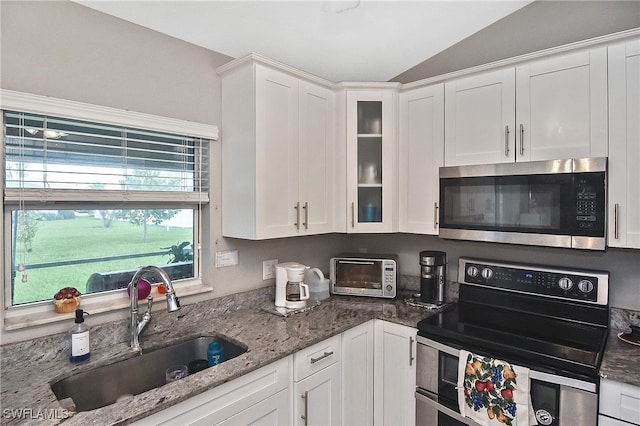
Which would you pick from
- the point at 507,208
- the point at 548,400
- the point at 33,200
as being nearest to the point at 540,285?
the point at 507,208

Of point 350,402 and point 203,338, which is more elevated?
point 203,338

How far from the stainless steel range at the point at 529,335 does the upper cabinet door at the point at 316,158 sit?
32.9 inches

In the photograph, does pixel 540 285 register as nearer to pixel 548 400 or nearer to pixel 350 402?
pixel 548 400

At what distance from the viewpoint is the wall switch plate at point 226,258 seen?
2025 mm

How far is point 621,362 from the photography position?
142cm

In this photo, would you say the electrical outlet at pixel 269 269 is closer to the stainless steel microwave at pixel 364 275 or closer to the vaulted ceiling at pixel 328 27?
the stainless steel microwave at pixel 364 275

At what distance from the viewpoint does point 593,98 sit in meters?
1.64

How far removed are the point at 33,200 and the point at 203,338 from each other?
0.93 meters

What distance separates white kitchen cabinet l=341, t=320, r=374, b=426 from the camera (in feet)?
6.20

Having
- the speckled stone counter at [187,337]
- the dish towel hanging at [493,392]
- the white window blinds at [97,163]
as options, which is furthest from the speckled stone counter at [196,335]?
the white window blinds at [97,163]

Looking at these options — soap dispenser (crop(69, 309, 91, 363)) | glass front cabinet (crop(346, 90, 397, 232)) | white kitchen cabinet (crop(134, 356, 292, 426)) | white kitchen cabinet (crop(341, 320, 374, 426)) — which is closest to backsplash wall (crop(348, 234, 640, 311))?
glass front cabinet (crop(346, 90, 397, 232))

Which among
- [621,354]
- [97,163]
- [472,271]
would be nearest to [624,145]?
[621,354]

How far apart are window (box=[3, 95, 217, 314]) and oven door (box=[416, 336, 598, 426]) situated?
130 cm

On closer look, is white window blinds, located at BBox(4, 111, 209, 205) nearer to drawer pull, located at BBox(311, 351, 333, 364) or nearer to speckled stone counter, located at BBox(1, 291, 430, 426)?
speckled stone counter, located at BBox(1, 291, 430, 426)
